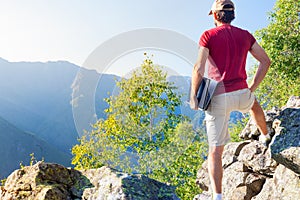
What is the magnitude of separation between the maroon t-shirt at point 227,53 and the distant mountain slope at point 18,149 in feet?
488

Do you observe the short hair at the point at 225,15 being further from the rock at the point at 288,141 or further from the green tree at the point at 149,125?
the green tree at the point at 149,125

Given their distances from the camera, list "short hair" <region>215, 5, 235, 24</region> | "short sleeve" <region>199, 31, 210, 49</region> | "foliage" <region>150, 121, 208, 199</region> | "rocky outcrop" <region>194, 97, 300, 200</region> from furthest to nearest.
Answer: "foliage" <region>150, 121, 208, 199</region> < "rocky outcrop" <region>194, 97, 300, 200</region> < "short hair" <region>215, 5, 235, 24</region> < "short sleeve" <region>199, 31, 210, 49</region>

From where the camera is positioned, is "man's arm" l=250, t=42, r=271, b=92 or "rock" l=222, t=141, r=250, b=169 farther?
"rock" l=222, t=141, r=250, b=169

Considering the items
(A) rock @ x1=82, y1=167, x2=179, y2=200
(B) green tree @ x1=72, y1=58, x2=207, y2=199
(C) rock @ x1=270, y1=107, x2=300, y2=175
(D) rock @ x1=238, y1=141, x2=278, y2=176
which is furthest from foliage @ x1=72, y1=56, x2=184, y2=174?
(C) rock @ x1=270, y1=107, x2=300, y2=175

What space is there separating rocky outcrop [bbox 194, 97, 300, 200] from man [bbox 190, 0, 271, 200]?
161 cm

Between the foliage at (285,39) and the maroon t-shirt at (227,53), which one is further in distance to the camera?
the foliage at (285,39)

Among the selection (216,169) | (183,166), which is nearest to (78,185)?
(216,169)

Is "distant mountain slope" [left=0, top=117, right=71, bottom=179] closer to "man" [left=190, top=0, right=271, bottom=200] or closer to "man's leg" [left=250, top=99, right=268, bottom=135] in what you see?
"man's leg" [left=250, top=99, right=268, bottom=135]

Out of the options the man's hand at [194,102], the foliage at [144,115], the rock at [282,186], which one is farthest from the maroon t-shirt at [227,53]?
the foliage at [144,115]

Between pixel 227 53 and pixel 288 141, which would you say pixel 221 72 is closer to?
pixel 227 53

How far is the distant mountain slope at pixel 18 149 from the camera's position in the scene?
5773 inches

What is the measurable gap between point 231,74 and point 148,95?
15.2 metres

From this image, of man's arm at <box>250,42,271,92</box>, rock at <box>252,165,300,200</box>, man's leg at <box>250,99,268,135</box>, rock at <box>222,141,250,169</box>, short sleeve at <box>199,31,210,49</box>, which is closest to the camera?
short sleeve at <box>199,31,210,49</box>

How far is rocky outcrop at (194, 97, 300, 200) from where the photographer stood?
625 centimetres
